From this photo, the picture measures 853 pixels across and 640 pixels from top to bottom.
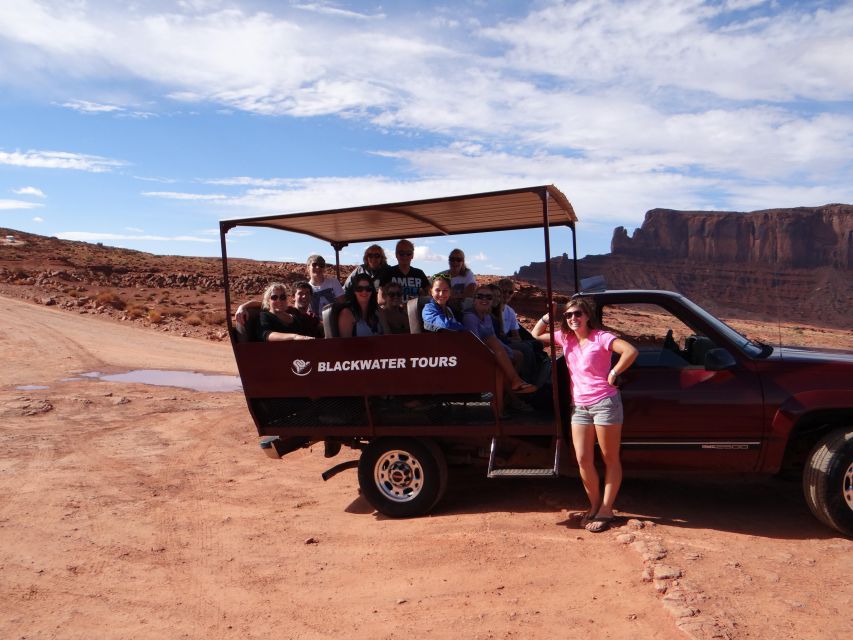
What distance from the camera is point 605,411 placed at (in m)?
4.82

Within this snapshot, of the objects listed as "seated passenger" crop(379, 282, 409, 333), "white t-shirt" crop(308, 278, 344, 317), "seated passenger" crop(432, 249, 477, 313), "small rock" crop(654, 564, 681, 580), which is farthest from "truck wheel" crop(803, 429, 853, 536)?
"white t-shirt" crop(308, 278, 344, 317)

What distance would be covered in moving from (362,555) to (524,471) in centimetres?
136

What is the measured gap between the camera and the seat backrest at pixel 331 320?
575 cm

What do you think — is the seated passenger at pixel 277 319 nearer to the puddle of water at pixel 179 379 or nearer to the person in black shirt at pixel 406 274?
the person in black shirt at pixel 406 274

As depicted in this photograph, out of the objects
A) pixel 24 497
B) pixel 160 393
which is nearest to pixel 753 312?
pixel 160 393

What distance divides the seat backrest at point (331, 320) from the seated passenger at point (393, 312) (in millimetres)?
393

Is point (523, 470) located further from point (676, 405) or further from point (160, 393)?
point (160, 393)

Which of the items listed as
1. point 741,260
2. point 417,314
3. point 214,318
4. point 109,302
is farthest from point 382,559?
point 741,260

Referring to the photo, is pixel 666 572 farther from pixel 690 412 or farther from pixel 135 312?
pixel 135 312

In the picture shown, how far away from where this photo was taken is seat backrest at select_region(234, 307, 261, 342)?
6.00 m

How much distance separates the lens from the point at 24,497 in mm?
6594

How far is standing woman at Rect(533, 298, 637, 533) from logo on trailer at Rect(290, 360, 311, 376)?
207 centimetres

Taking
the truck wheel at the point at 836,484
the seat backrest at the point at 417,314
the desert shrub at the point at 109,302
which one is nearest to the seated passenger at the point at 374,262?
Result: the seat backrest at the point at 417,314

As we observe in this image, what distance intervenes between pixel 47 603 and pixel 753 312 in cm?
7519
